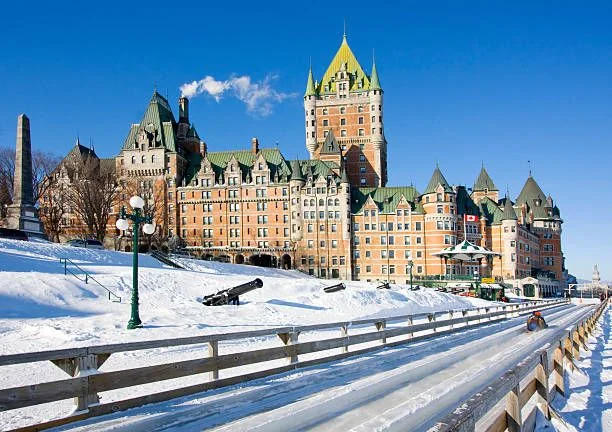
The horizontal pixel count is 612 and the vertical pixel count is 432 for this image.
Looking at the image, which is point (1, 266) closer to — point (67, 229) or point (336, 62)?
point (67, 229)

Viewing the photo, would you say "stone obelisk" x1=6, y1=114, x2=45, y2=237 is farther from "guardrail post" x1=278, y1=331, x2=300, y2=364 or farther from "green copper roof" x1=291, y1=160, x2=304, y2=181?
"green copper roof" x1=291, y1=160, x2=304, y2=181

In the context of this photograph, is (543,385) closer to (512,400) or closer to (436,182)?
(512,400)

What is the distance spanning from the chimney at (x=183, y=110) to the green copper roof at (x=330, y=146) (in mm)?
25477

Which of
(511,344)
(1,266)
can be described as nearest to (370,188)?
(1,266)

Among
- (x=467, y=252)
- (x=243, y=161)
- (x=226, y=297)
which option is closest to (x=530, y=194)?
(x=243, y=161)

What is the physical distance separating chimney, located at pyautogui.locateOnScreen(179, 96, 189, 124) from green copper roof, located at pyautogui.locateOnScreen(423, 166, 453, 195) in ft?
146

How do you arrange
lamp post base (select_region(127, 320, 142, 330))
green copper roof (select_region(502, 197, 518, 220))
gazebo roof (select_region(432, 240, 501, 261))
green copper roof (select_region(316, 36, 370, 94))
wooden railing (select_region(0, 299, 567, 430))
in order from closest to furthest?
wooden railing (select_region(0, 299, 567, 430))
lamp post base (select_region(127, 320, 142, 330))
gazebo roof (select_region(432, 240, 501, 261))
green copper roof (select_region(502, 197, 518, 220))
green copper roof (select_region(316, 36, 370, 94))

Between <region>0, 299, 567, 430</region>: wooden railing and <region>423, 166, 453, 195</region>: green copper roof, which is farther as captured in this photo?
<region>423, 166, 453, 195</region>: green copper roof

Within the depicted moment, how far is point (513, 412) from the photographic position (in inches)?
271

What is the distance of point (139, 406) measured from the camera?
949 cm

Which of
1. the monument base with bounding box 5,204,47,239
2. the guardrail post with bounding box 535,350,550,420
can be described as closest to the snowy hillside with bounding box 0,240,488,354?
the monument base with bounding box 5,204,47,239

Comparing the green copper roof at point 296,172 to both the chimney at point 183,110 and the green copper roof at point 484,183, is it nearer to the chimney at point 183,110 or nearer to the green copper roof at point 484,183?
the chimney at point 183,110

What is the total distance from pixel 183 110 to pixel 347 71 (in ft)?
103

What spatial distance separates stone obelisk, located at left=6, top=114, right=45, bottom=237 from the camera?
46938 millimetres
